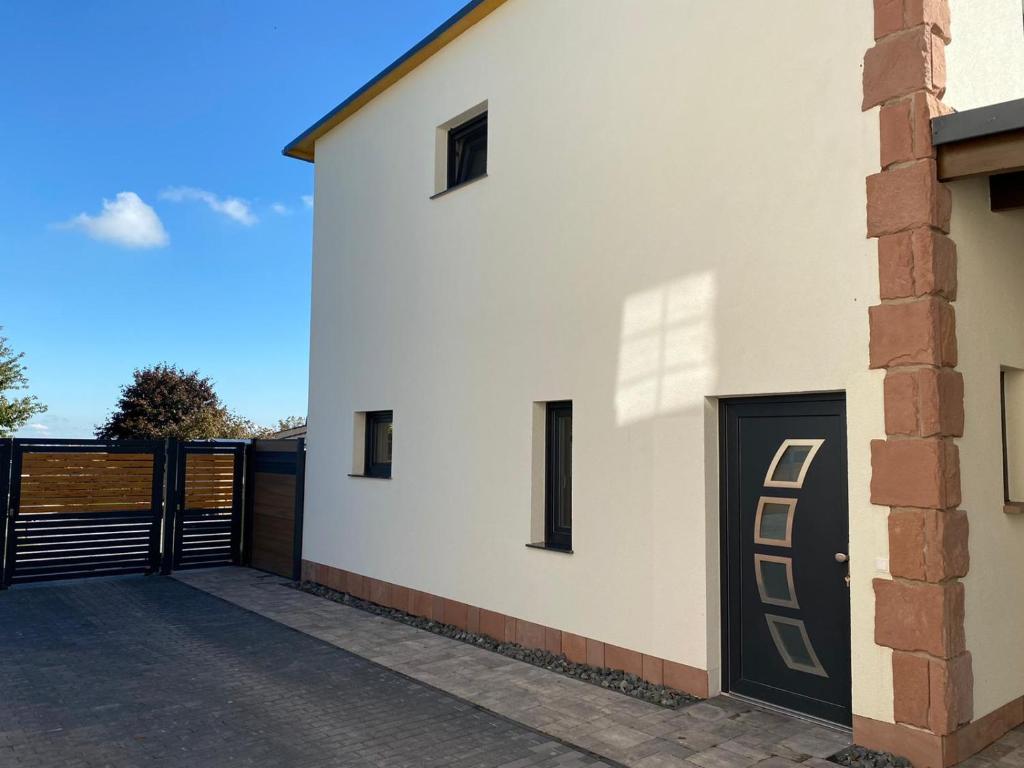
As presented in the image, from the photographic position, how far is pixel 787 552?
184 inches

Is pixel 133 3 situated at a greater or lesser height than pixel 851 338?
greater

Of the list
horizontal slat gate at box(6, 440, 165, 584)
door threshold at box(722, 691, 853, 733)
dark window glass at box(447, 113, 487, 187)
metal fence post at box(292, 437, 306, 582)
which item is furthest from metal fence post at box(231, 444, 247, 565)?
door threshold at box(722, 691, 853, 733)

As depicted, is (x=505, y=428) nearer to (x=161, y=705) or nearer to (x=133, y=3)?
(x=161, y=705)

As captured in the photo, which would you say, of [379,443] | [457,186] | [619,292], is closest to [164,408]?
[379,443]

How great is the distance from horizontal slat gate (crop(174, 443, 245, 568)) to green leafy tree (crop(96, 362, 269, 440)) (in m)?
16.8

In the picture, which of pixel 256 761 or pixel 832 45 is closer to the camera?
pixel 256 761

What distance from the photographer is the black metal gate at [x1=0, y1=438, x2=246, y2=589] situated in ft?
31.1

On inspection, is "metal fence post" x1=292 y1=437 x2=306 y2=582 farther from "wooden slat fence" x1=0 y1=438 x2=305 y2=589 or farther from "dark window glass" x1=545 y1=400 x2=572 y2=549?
"dark window glass" x1=545 y1=400 x2=572 y2=549

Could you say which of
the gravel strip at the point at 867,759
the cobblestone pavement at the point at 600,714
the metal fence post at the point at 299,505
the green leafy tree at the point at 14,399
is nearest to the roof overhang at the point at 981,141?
the gravel strip at the point at 867,759

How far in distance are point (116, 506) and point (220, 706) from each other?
20.5ft

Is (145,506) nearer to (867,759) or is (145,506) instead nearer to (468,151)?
(468,151)

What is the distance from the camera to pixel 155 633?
707 centimetres

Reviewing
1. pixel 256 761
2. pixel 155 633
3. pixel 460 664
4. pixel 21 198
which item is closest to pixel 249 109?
pixel 21 198

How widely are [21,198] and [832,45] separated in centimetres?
2518
